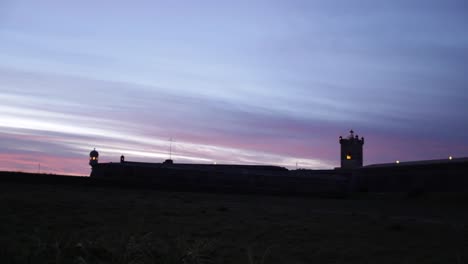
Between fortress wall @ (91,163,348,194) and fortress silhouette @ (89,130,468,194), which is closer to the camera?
fortress silhouette @ (89,130,468,194)

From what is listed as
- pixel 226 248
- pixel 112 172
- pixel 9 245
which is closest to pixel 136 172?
pixel 112 172

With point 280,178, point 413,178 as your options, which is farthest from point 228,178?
point 413,178

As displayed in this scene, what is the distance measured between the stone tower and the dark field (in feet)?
123

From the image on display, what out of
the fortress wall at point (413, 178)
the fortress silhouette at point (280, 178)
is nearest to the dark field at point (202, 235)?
the fortress wall at point (413, 178)

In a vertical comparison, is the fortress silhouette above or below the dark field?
above

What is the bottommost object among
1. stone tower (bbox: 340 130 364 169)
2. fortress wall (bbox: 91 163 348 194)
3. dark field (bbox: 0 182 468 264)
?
dark field (bbox: 0 182 468 264)

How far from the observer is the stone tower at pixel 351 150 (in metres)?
61.2

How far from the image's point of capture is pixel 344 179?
42.5 meters

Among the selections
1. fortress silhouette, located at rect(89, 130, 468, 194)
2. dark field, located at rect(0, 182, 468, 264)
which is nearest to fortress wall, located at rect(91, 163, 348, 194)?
fortress silhouette, located at rect(89, 130, 468, 194)

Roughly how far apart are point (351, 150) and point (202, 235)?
4932cm

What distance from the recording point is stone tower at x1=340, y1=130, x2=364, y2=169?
61.2m

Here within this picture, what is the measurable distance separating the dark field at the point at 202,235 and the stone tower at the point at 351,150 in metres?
37.4

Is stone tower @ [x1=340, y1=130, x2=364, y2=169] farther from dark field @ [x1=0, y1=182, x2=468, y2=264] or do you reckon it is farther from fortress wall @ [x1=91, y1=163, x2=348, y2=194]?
dark field @ [x1=0, y1=182, x2=468, y2=264]

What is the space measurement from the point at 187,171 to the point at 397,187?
1746cm
